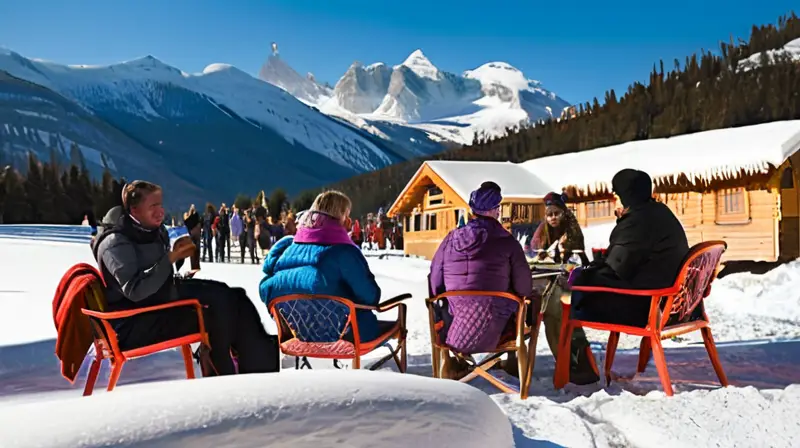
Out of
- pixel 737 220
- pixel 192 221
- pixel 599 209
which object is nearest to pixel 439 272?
pixel 737 220

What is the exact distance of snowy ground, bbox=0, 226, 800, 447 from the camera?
304 centimetres

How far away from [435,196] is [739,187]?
31.1 ft

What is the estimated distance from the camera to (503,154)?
33562mm

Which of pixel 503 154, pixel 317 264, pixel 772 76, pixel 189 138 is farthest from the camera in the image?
pixel 189 138

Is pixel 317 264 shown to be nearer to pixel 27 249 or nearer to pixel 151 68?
pixel 27 249

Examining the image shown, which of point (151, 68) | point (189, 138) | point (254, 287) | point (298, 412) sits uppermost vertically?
point (151, 68)

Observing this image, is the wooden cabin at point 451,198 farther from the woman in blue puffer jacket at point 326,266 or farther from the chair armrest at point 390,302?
the woman in blue puffer jacket at point 326,266

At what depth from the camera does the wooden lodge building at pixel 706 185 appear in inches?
510

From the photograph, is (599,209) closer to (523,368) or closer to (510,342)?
(510,342)

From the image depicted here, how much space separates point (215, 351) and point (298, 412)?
7.87ft

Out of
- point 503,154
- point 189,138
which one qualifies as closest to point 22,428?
point 503,154

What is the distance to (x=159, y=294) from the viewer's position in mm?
3594

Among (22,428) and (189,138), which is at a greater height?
(189,138)

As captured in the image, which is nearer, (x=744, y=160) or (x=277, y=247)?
(x=277, y=247)
